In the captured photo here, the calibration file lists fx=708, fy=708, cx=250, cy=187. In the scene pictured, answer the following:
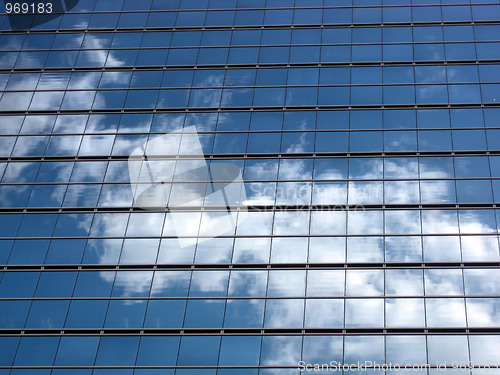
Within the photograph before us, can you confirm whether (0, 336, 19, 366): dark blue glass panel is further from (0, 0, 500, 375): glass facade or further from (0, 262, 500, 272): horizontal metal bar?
(0, 262, 500, 272): horizontal metal bar

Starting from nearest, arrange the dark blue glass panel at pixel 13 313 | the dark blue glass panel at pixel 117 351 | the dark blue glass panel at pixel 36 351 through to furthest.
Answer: the dark blue glass panel at pixel 117 351
the dark blue glass panel at pixel 36 351
the dark blue glass panel at pixel 13 313

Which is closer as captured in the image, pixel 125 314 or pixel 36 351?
pixel 36 351

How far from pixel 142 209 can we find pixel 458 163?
17.5m

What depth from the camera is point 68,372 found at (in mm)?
33812

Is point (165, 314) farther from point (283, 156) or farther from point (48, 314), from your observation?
point (283, 156)

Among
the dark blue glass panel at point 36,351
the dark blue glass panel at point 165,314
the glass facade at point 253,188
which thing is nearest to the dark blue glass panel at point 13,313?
the glass facade at point 253,188

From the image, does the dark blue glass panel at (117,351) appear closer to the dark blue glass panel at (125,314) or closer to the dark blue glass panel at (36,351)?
the dark blue glass panel at (125,314)

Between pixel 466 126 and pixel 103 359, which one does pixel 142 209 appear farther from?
pixel 466 126

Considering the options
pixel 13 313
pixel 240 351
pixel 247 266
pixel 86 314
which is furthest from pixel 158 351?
pixel 13 313

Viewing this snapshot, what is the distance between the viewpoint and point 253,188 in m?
39.1

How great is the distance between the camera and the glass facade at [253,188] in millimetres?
34219

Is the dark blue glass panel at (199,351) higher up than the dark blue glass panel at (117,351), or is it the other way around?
the dark blue glass panel at (199,351)

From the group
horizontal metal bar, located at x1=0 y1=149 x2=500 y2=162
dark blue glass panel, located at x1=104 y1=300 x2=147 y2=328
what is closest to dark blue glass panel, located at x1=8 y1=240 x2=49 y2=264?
dark blue glass panel, located at x1=104 y1=300 x2=147 y2=328

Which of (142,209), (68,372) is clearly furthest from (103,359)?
(142,209)
